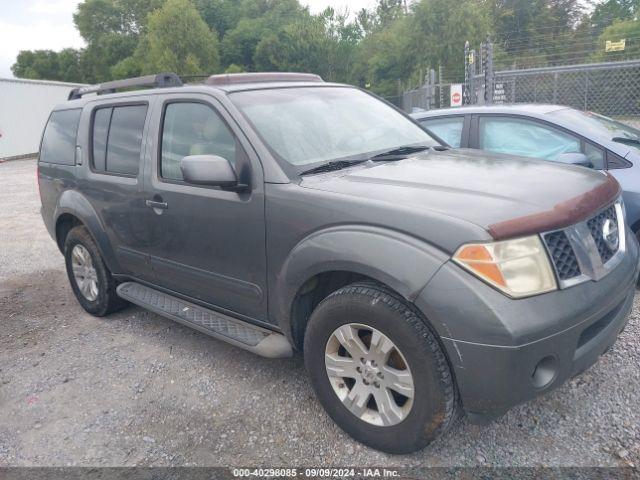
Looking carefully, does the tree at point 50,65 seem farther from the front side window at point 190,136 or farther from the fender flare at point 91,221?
the front side window at point 190,136

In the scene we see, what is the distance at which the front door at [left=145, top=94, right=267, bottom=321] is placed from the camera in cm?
303

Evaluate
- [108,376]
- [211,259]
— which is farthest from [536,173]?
[108,376]

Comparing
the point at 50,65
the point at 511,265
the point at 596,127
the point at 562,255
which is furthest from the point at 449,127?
the point at 50,65

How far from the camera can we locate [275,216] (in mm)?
2865

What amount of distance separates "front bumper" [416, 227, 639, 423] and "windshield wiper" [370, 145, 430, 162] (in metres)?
1.17

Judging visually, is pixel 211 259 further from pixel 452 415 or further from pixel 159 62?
pixel 159 62

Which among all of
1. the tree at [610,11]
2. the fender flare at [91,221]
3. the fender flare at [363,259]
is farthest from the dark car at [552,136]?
the tree at [610,11]

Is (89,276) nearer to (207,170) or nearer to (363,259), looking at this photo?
(207,170)

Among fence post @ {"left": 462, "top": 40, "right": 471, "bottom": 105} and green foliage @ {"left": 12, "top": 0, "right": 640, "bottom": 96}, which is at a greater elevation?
green foliage @ {"left": 12, "top": 0, "right": 640, "bottom": 96}

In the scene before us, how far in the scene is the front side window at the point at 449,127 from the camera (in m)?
5.30

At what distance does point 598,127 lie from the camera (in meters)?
4.91

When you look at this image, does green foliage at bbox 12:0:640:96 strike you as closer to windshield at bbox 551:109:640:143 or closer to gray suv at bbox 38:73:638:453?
windshield at bbox 551:109:640:143

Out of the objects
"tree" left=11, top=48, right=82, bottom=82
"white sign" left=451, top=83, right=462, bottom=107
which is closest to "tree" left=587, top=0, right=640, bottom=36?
"white sign" left=451, top=83, right=462, bottom=107

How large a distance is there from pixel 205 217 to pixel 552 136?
3209mm
